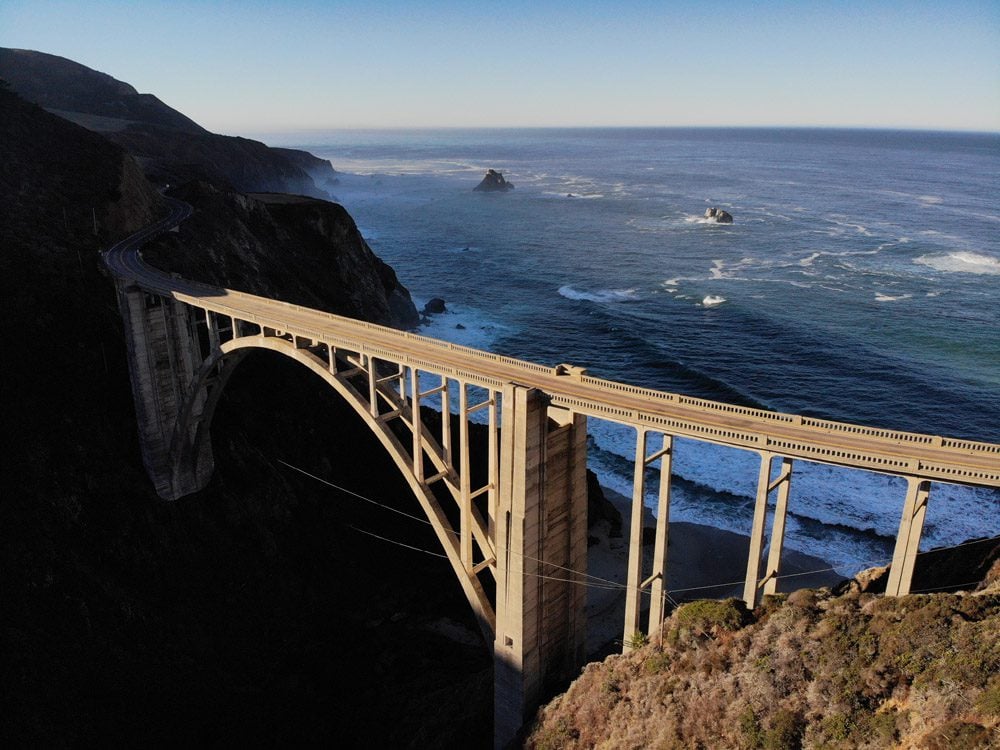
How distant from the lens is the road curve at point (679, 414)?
18359 millimetres

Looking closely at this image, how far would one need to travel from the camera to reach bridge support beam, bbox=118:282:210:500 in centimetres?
3575

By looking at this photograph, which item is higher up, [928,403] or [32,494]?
[32,494]

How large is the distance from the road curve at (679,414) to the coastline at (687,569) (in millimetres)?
15885

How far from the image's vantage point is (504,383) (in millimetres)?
22172

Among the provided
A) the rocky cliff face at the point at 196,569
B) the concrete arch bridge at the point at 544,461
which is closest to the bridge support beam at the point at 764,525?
the concrete arch bridge at the point at 544,461

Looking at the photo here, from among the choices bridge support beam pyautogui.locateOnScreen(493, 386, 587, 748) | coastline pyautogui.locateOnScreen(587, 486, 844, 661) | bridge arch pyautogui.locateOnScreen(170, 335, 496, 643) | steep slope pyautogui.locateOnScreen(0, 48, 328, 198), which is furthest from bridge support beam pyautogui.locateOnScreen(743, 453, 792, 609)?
steep slope pyautogui.locateOnScreen(0, 48, 328, 198)

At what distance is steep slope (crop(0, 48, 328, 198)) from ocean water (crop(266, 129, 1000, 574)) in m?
22.5

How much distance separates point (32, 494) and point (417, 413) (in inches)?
785

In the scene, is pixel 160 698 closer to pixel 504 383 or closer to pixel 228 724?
pixel 228 724

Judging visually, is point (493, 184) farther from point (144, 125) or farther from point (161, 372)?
point (161, 372)

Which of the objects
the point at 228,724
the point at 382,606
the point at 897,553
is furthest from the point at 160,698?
the point at 897,553

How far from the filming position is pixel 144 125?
128 meters

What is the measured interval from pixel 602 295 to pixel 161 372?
60805 millimetres

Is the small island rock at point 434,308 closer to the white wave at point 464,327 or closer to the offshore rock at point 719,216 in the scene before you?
the white wave at point 464,327
